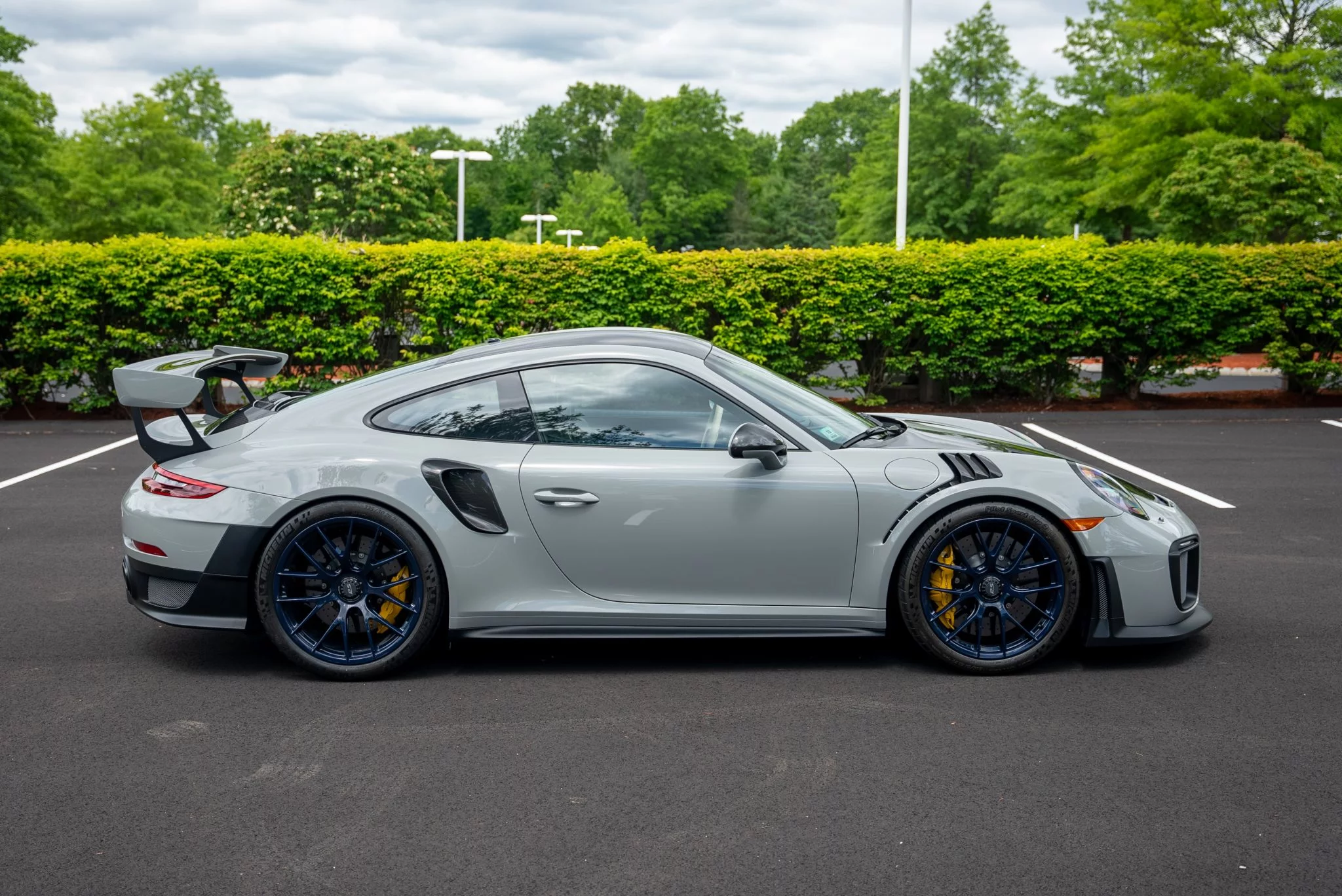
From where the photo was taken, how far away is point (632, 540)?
15.0ft

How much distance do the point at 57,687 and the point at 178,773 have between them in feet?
3.74

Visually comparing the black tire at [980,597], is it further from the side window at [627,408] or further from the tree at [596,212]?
A: the tree at [596,212]

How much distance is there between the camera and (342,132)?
1767 inches

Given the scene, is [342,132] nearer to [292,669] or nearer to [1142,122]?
[1142,122]

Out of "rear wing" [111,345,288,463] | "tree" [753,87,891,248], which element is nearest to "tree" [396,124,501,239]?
"tree" [753,87,891,248]

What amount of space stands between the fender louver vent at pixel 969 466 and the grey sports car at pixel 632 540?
0.03ft

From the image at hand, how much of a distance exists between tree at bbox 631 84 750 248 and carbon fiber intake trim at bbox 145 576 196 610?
9292 cm

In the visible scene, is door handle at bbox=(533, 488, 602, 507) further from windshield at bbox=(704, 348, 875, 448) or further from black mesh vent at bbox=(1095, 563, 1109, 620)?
black mesh vent at bbox=(1095, 563, 1109, 620)

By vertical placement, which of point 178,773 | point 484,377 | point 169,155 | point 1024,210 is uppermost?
point 169,155

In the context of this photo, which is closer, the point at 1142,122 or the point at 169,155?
the point at 1142,122

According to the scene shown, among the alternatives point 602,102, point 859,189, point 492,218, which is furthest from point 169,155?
point 602,102

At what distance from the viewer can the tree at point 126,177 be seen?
46.8m

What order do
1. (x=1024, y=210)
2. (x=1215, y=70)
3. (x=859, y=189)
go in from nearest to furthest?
1. (x=1215, y=70)
2. (x=1024, y=210)
3. (x=859, y=189)

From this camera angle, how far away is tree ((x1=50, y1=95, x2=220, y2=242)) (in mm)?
46781
